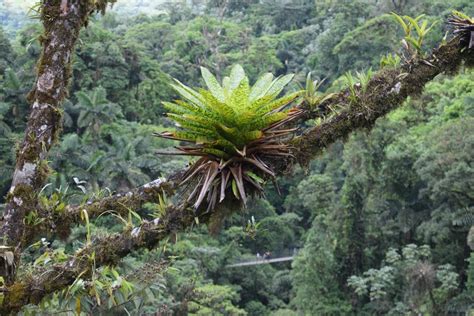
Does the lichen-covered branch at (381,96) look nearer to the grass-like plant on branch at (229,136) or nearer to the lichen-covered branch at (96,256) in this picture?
Result: the grass-like plant on branch at (229,136)

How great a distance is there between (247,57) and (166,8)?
12047 mm

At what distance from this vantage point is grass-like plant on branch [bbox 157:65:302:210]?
5.16 feet

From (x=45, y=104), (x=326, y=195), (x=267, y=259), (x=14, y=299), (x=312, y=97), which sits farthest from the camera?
(x=267, y=259)

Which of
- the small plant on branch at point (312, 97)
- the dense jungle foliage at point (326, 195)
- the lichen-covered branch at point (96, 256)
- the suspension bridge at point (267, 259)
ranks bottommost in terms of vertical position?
the suspension bridge at point (267, 259)

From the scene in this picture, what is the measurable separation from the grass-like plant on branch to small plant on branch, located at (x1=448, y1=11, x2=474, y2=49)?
0.57m

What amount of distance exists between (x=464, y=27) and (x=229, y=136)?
0.78m

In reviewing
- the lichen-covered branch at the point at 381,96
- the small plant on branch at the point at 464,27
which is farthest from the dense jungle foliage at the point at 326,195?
the small plant on branch at the point at 464,27

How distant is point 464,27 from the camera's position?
1768 mm

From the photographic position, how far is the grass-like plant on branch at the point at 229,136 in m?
1.57

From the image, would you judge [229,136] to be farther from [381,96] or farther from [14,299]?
[14,299]

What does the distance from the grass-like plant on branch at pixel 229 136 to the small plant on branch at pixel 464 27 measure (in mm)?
567

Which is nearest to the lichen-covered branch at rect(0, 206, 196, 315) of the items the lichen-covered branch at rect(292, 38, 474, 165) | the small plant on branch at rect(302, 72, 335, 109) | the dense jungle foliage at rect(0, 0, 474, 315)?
the lichen-covered branch at rect(292, 38, 474, 165)

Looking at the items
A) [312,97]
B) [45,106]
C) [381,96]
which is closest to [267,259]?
[312,97]

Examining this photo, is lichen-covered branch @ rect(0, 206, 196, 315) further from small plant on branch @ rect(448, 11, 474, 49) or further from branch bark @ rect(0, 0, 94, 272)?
small plant on branch @ rect(448, 11, 474, 49)
